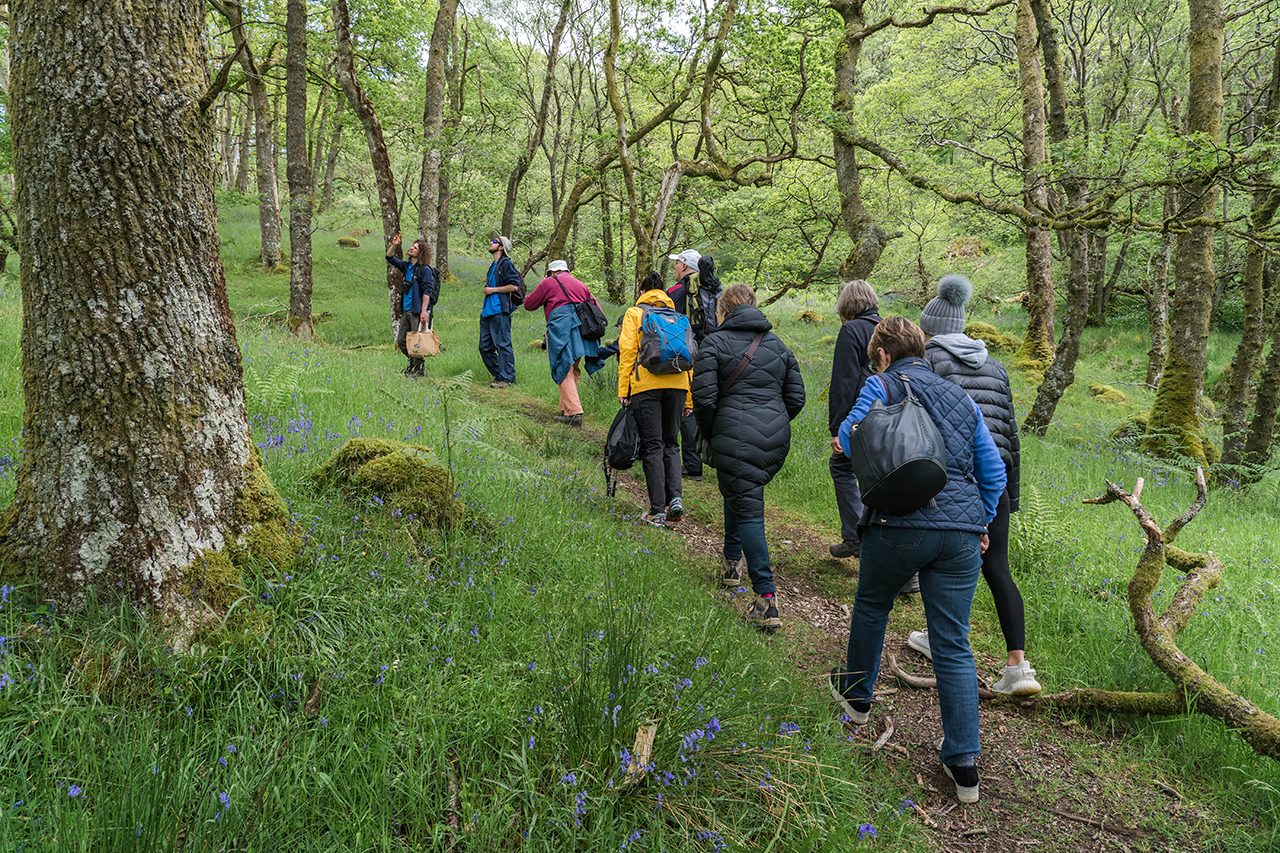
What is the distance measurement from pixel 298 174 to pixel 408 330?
368 cm

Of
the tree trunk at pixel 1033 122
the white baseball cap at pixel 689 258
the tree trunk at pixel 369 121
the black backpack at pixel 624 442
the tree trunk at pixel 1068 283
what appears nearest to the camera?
the black backpack at pixel 624 442

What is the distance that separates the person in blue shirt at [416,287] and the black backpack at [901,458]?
7947 millimetres

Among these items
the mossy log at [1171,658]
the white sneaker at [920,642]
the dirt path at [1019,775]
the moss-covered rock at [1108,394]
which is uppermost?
the moss-covered rock at [1108,394]

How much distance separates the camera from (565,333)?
8.55m

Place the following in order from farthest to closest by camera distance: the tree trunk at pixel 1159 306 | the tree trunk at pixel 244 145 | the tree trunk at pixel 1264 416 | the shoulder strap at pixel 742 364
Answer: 1. the tree trunk at pixel 244 145
2. the tree trunk at pixel 1159 306
3. the tree trunk at pixel 1264 416
4. the shoulder strap at pixel 742 364

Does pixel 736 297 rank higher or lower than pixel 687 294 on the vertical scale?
lower

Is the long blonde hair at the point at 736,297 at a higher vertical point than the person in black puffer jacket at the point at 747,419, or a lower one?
higher

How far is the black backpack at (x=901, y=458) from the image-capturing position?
287 cm

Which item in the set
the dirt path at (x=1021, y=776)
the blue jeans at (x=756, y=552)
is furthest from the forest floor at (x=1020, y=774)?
the blue jeans at (x=756, y=552)

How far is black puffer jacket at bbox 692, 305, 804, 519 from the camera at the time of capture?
14.8 ft

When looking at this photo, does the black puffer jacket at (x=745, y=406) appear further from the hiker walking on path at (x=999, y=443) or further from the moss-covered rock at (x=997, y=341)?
the moss-covered rock at (x=997, y=341)

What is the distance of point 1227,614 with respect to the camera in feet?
13.4

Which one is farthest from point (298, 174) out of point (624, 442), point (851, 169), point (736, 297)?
point (736, 297)

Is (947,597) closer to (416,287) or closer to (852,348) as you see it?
(852,348)
